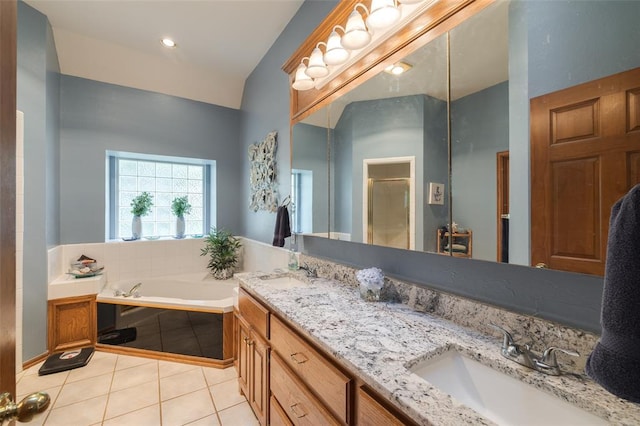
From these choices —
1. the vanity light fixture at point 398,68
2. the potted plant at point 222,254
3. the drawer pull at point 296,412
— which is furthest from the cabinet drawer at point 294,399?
the potted plant at point 222,254

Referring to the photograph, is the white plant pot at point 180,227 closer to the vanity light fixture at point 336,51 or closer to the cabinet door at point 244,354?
the cabinet door at point 244,354

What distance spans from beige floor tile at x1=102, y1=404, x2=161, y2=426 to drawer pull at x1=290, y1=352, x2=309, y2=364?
1.34 m

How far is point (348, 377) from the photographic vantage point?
840mm

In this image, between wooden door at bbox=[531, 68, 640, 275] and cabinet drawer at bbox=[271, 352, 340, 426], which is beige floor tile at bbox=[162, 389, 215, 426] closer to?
cabinet drawer at bbox=[271, 352, 340, 426]

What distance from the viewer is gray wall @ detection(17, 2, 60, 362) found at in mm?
2254

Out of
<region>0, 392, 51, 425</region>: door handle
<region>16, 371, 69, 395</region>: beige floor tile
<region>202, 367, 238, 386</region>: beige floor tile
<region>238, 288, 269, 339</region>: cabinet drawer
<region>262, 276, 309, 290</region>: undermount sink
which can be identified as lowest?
<region>202, 367, 238, 386</region>: beige floor tile

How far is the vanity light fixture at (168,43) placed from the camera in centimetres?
279

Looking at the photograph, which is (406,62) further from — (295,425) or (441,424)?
(295,425)

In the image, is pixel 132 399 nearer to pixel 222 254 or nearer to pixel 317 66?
pixel 222 254

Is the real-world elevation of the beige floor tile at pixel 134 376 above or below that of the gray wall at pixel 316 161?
below

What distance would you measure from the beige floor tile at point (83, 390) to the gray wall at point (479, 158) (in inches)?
109

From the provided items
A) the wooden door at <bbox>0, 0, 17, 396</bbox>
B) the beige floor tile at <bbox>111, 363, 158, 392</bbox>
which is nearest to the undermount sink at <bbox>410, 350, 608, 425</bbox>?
the wooden door at <bbox>0, 0, 17, 396</bbox>

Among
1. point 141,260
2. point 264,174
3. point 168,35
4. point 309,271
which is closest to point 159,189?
point 141,260

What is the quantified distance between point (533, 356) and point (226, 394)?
2.07 metres
